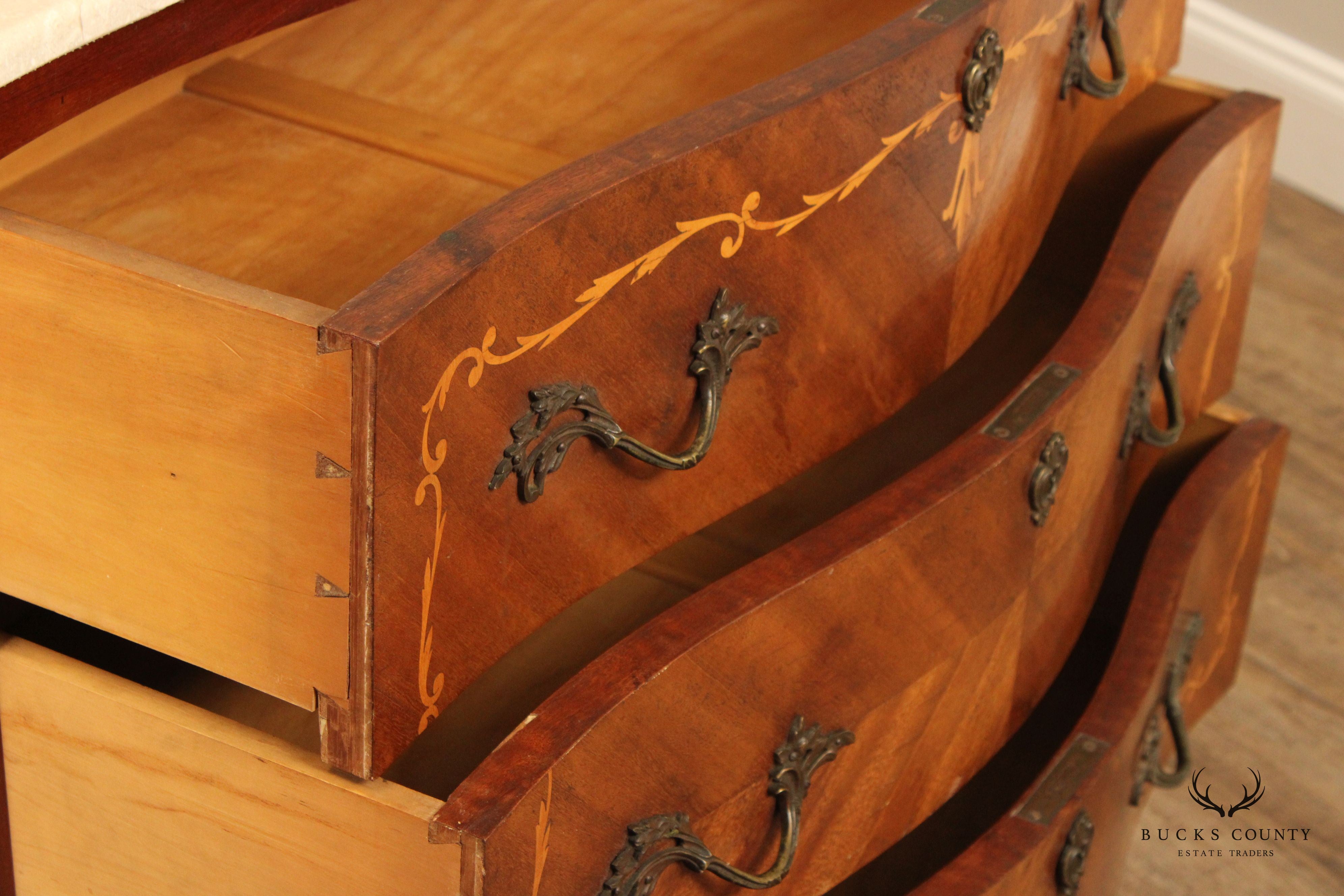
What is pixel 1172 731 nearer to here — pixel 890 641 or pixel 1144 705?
pixel 1144 705

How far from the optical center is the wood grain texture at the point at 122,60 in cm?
51

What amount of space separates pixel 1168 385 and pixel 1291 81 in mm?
1128

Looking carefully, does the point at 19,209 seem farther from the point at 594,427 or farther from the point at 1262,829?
the point at 1262,829

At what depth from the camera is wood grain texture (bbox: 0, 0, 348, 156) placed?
20.2 inches

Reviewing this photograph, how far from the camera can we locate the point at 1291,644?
1274mm

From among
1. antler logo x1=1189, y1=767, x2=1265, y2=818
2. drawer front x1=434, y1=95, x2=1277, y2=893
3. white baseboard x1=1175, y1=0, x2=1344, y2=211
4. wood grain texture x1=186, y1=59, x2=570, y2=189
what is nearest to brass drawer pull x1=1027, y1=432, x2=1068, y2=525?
drawer front x1=434, y1=95, x2=1277, y2=893

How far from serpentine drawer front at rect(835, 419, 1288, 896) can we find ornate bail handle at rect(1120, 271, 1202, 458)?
0.22ft

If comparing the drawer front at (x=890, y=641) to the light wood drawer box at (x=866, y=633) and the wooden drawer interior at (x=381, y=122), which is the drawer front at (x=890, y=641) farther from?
the wooden drawer interior at (x=381, y=122)

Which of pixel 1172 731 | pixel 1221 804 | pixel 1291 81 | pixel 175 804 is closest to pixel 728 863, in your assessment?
pixel 175 804

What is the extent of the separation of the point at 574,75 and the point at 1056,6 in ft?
0.77

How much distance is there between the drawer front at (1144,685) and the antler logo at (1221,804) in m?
0.06

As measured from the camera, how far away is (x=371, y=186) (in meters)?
0.65

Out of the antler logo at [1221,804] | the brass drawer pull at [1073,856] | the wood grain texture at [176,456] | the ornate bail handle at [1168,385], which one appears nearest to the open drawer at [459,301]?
the wood grain texture at [176,456]

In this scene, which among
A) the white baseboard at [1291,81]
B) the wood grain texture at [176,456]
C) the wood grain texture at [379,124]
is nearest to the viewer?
the wood grain texture at [176,456]
